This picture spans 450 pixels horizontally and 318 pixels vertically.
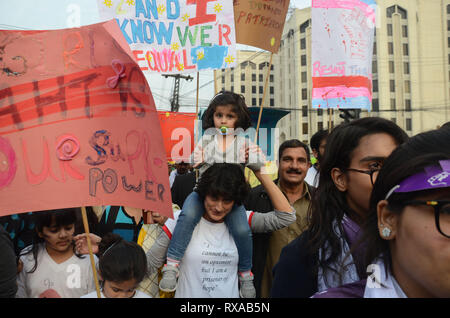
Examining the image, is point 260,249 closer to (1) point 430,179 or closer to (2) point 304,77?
(1) point 430,179

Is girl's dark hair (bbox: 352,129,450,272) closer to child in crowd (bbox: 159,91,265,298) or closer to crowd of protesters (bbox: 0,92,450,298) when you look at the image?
crowd of protesters (bbox: 0,92,450,298)

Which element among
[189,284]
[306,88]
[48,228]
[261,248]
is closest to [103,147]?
[48,228]

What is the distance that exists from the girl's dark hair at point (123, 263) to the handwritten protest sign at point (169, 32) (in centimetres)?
193

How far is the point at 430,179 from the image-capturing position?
995 millimetres

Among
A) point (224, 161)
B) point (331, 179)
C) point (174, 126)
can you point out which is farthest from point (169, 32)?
point (174, 126)

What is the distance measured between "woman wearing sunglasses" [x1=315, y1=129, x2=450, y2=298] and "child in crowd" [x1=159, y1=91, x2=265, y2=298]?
121 centimetres

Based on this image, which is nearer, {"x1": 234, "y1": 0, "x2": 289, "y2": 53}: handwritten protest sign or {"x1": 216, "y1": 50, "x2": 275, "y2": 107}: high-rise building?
{"x1": 234, "y1": 0, "x2": 289, "y2": 53}: handwritten protest sign

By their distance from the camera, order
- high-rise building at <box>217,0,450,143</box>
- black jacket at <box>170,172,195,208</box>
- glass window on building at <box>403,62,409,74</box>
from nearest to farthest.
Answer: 1. black jacket at <box>170,172,195,208</box>
2. high-rise building at <box>217,0,450,143</box>
3. glass window on building at <box>403,62,409,74</box>

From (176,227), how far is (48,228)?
730 mm

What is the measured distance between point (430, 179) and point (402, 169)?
0.08 meters

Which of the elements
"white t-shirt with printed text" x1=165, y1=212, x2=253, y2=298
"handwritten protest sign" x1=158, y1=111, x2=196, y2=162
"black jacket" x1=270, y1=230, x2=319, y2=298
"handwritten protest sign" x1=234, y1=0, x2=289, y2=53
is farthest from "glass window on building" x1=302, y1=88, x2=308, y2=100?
"black jacket" x1=270, y1=230, x2=319, y2=298

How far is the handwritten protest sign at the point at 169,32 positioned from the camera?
348 cm

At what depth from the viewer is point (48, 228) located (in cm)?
214

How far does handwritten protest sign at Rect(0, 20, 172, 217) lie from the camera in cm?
169
